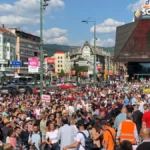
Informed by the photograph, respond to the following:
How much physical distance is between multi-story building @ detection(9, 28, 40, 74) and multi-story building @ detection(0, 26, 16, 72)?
4.97m

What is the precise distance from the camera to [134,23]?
116m

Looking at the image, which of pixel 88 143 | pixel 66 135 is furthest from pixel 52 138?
pixel 88 143

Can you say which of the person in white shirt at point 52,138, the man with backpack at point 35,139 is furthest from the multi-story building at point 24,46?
the person in white shirt at point 52,138

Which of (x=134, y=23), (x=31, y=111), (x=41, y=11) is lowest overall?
(x=31, y=111)

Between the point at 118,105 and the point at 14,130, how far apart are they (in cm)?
752

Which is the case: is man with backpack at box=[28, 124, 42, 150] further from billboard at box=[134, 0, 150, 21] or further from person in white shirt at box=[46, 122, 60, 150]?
billboard at box=[134, 0, 150, 21]

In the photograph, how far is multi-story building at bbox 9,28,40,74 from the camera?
15119 cm

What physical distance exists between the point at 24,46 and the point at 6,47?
75.9 ft

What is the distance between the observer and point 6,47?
138 m

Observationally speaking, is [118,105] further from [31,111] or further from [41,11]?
[41,11]

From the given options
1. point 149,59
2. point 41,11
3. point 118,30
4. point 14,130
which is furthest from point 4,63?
point 14,130

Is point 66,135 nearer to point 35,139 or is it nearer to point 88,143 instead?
point 88,143

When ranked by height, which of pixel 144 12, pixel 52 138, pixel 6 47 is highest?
Answer: pixel 144 12

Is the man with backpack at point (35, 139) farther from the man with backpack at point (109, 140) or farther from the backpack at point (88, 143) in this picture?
the man with backpack at point (109, 140)
